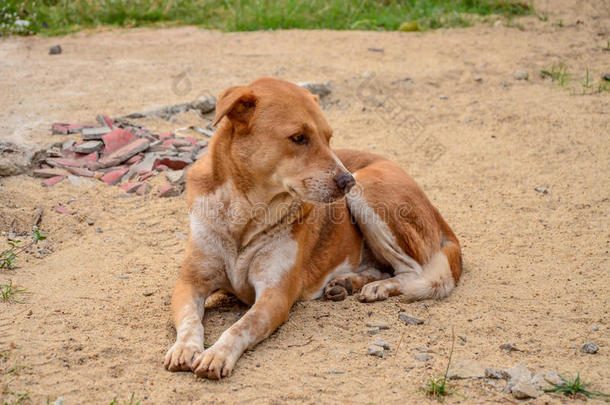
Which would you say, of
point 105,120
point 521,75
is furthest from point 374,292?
point 521,75

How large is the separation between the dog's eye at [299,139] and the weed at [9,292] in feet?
6.14

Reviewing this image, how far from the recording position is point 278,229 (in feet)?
13.0

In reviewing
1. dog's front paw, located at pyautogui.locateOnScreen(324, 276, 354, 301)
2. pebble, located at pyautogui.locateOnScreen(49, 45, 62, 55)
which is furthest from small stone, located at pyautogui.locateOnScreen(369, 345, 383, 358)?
pebble, located at pyautogui.locateOnScreen(49, 45, 62, 55)

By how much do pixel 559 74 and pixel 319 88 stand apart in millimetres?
2951

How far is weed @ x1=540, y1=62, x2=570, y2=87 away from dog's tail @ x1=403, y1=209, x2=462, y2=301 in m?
4.21

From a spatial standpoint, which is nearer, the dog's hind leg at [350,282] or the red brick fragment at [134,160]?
the dog's hind leg at [350,282]

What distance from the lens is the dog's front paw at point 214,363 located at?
3.24 meters

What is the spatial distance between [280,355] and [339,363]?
33cm

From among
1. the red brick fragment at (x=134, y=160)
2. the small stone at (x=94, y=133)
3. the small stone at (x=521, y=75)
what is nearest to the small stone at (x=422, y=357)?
the red brick fragment at (x=134, y=160)

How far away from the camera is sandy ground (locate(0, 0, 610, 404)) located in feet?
10.9

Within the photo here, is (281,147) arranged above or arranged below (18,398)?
above

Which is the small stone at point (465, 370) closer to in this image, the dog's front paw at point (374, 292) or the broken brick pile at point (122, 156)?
the dog's front paw at point (374, 292)

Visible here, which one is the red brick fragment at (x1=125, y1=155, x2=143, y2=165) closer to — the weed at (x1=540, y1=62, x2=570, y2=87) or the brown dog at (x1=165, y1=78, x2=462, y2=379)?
the brown dog at (x1=165, y1=78, x2=462, y2=379)

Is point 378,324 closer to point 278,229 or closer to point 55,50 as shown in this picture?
point 278,229
